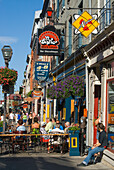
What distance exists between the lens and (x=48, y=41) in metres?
19.2

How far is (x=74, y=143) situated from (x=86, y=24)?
4928mm

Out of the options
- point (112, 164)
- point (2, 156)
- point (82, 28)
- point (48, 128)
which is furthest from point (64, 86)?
point (112, 164)

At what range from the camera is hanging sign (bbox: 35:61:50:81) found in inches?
1162

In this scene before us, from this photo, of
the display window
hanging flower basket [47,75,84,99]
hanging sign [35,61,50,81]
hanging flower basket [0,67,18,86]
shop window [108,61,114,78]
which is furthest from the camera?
hanging sign [35,61,50,81]

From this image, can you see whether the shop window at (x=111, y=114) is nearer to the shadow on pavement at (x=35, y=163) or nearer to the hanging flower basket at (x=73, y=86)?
the shadow on pavement at (x=35, y=163)

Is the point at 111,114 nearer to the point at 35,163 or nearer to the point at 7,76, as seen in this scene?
the point at 35,163

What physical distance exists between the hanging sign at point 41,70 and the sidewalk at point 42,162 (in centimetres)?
1618

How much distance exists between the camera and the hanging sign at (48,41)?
63.0ft

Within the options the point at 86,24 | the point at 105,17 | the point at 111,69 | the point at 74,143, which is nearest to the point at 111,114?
the point at 111,69

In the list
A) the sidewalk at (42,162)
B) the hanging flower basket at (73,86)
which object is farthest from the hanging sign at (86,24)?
the sidewalk at (42,162)

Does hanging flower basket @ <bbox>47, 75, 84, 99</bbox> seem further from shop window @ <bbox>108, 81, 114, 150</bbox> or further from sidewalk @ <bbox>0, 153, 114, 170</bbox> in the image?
sidewalk @ <bbox>0, 153, 114, 170</bbox>

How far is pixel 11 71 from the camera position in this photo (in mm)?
13961

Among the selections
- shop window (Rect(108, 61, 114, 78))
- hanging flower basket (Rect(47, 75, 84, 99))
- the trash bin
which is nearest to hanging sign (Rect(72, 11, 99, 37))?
shop window (Rect(108, 61, 114, 78))

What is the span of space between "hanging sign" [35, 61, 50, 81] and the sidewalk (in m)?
16.2
